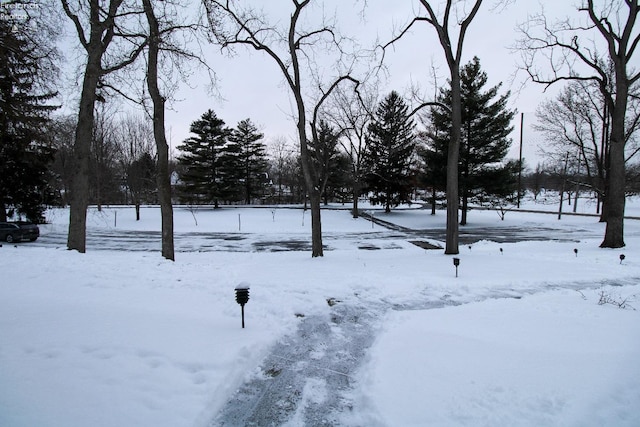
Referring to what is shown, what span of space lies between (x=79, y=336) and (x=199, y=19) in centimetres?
987

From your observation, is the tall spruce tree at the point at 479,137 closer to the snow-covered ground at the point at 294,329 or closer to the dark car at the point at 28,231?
the snow-covered ground at the point at 294,329

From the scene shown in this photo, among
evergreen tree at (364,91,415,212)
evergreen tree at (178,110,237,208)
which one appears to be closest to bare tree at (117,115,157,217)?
evergreen tree at (178,110,237,208)

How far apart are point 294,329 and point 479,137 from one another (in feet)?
84.7

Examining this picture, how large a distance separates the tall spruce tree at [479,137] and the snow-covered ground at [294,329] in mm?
19517

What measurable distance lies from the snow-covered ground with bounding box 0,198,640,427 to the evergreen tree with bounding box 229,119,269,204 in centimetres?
3503

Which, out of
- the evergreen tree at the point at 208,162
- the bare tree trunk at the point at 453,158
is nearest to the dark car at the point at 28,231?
the evergreen tree at the point at 208,162

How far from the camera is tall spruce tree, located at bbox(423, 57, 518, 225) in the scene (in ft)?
83.4

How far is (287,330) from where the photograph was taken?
482 cm

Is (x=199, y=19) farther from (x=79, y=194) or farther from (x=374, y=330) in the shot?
(x=374, y=330)

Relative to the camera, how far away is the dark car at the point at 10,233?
1838 cm

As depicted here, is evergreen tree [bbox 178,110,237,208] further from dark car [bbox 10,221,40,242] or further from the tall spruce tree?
the tall spruce tree

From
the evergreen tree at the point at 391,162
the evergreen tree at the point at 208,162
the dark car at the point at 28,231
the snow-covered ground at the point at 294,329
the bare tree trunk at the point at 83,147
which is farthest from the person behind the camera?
the evergreen tree at the point at 208,162

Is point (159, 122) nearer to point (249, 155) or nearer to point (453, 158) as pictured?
point (453, 158)

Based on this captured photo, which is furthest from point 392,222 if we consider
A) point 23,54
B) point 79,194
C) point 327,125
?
point 23,54
